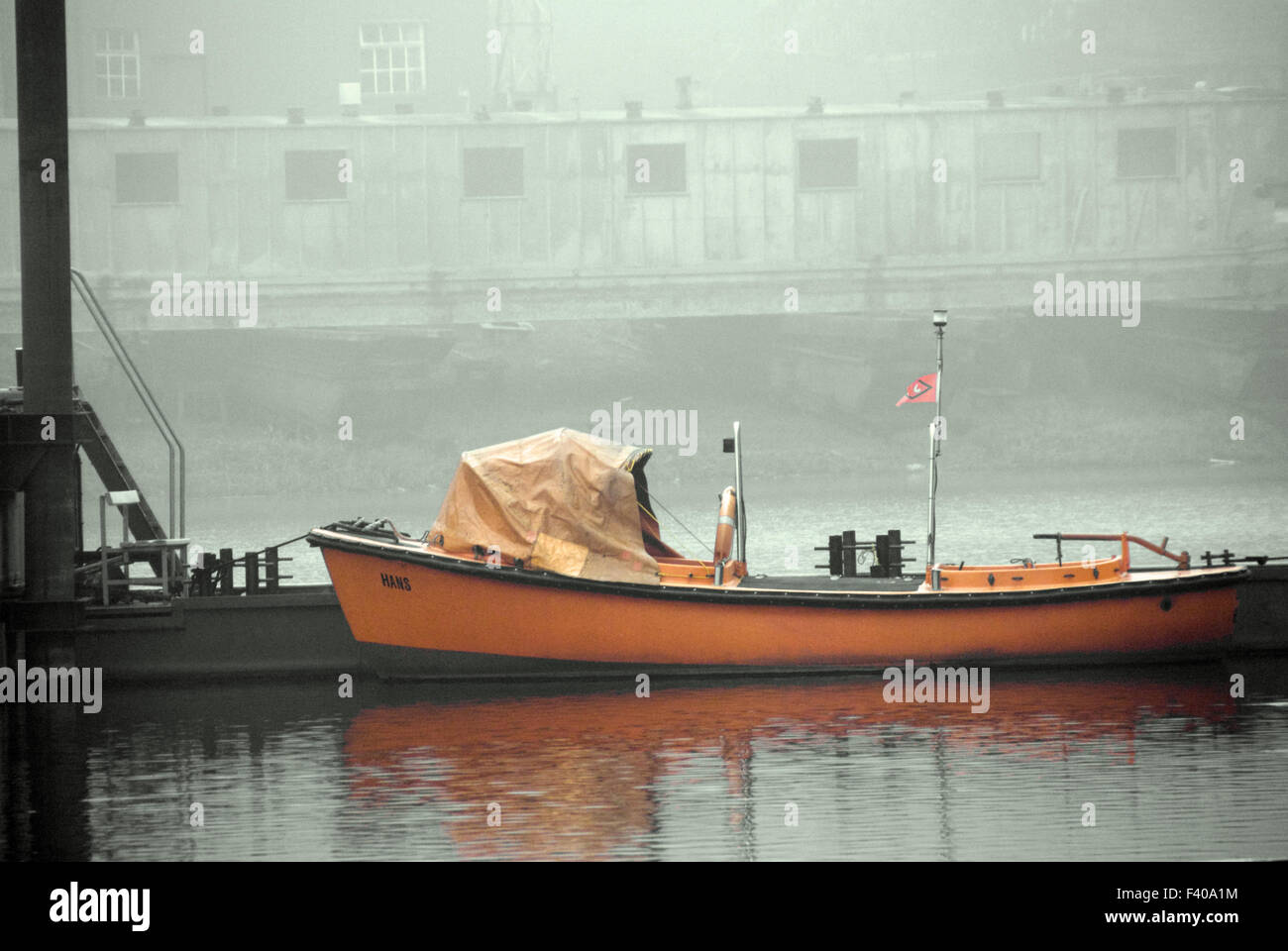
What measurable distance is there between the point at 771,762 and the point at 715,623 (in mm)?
3795

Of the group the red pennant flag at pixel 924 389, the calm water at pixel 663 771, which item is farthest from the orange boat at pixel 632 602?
the red pennant flag at pixel 924 389

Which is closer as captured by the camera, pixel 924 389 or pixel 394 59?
pixel 924 389

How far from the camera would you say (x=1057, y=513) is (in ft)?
164

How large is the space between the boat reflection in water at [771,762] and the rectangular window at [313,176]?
45.2m

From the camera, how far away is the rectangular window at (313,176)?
6288cm

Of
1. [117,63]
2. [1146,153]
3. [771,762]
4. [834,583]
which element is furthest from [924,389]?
[117,63]

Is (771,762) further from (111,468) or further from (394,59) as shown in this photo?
(394,59)

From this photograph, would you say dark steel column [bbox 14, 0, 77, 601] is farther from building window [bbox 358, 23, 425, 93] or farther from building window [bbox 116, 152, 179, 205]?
building window [bbox 358, 23, 425, 93]

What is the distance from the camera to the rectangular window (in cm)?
6288

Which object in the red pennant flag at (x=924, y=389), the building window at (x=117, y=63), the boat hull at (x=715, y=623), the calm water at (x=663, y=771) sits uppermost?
the building window at (x=117, y=63)

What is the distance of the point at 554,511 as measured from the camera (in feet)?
64.2

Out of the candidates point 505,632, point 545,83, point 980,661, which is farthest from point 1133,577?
point 545,83

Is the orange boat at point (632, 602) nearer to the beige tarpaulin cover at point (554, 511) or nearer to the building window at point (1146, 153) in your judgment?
the beige tarpaulin cover at point (554, 511)
